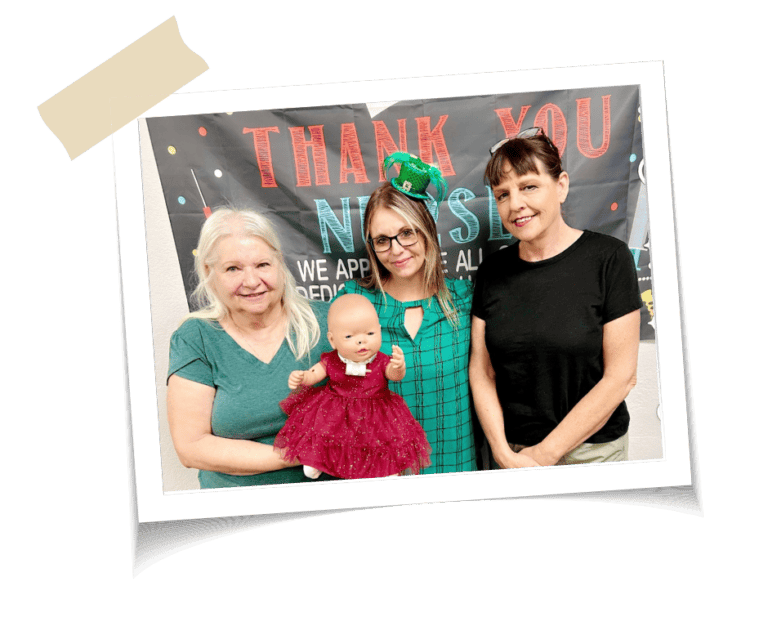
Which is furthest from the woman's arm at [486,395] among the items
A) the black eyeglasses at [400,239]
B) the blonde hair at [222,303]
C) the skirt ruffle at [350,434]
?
the blonde hair at [222,303]

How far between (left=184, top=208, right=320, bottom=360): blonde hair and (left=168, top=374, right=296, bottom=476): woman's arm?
35cm

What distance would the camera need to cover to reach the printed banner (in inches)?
123

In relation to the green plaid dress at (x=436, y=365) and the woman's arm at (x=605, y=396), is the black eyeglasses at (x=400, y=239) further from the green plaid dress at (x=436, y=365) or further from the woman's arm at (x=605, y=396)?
the woman's arm at (x=605, y=396)

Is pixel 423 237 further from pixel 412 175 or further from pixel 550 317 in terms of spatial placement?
pixel 550 317

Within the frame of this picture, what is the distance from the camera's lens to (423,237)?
3.13 m

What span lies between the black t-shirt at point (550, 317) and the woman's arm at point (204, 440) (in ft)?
3.71

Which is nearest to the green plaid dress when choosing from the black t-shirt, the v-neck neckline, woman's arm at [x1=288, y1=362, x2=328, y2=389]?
the black t-shirt

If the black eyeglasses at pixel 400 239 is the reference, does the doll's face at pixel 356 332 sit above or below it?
below

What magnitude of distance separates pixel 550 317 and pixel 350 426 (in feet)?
3.46

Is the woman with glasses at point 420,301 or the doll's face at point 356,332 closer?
the doll's face at point 356,332

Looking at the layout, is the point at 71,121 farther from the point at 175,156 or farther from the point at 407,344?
the point at 407,344

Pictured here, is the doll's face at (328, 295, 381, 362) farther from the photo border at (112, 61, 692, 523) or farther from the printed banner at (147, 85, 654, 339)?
the photo border at (112, 61, 692, 523)

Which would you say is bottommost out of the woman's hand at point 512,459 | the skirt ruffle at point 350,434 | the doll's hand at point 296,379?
the woman's hand at point 512,459

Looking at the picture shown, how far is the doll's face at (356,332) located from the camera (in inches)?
117
